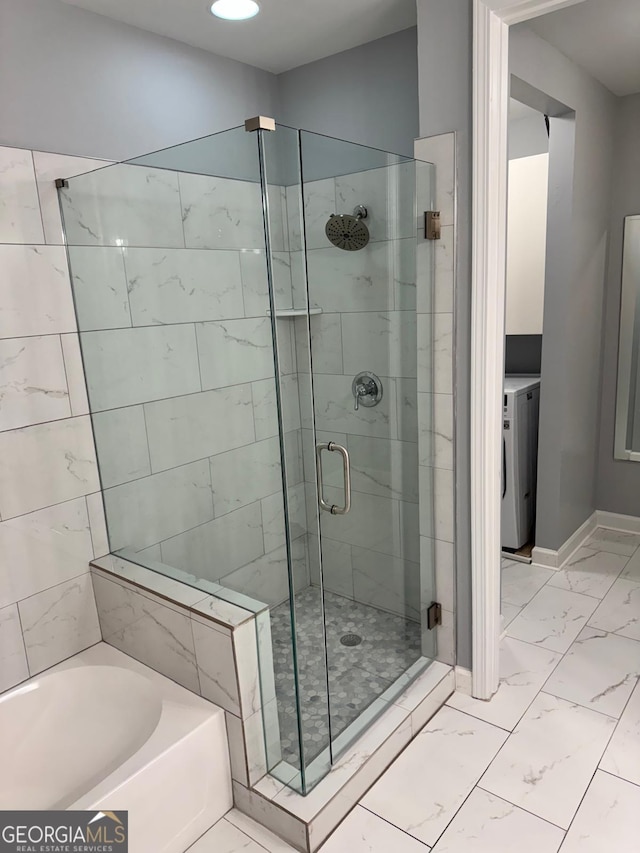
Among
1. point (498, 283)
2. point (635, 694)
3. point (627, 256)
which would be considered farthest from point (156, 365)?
point (627, 256)

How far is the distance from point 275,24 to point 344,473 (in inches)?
67.0

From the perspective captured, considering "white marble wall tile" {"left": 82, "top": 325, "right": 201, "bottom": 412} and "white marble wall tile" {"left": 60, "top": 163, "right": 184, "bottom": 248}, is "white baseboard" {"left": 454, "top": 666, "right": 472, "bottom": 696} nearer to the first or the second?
"white marble wall tile" {"left": 82, "top": 325, "right": 201, "bottom": 412}

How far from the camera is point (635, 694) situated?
224 cm

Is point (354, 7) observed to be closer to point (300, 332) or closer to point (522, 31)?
point (522, 31)

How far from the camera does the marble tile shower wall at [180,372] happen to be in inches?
75.4

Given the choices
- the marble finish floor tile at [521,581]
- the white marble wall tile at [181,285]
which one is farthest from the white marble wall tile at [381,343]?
the marble finish floor tile at [521,581]

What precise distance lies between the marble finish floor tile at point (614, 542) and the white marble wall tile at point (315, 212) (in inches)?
105

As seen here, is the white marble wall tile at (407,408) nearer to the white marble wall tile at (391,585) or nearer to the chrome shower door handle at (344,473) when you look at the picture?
the chrome shower door handle at (344,473)

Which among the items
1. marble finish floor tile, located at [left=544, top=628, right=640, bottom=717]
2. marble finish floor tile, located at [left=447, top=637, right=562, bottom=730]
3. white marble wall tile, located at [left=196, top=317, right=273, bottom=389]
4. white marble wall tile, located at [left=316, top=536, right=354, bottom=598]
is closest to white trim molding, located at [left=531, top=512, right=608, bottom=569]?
marble finish floor tile, located at [left=544, top=628, right=640, bottom=717]

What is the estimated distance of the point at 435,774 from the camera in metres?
1.91

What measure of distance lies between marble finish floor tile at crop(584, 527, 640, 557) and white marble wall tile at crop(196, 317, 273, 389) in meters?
2.52

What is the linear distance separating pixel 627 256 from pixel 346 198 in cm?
231

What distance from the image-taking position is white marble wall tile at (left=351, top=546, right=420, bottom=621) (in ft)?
7.27

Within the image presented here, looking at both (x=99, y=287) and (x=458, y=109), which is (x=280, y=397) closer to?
(x=99, y=287)
